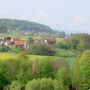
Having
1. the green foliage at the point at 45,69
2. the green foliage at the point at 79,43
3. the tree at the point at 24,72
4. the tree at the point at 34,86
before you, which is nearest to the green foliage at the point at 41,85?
the tree at the point at 34,86

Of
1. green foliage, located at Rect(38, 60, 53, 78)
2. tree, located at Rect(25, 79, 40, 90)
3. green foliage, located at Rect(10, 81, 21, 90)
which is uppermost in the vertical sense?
green foliage, located at Rect(38, 60, 53, 78)

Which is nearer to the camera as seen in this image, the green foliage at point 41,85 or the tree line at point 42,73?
the green foliage at point 41,85

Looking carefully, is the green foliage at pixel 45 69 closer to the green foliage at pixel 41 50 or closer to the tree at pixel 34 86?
the tree at pixel 34 86

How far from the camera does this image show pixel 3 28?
140375 mm

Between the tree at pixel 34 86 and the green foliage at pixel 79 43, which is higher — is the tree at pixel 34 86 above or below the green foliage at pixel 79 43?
below

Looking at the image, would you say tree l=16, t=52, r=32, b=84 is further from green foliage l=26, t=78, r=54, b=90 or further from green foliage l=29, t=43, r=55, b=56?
green foliage l=29, t=43, r=55, b=56

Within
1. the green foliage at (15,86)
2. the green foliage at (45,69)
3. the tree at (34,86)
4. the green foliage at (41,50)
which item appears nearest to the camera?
the tree at (34,86)

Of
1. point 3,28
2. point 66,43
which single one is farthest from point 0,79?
point 3,28

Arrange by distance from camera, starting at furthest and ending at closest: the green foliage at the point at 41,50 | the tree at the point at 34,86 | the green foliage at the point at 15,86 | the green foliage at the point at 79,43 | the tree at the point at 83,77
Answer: the green foliage at the point at 79,43 < the green foliage at the point at 41,50 < the tree at the point at 83,77 < the green foliage at the point at 15,86 < the tree at the point at 34,86

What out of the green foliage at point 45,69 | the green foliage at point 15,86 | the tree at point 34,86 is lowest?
the green foliage at point 15,86

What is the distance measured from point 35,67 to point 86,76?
569 cm

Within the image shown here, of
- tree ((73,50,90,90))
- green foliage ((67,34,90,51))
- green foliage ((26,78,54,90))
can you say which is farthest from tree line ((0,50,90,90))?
green foliage ((67,34,90,51))

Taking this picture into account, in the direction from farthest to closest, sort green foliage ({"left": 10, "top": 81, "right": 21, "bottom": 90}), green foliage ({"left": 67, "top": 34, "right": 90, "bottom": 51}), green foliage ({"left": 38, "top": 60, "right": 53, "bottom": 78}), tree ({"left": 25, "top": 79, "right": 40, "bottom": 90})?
green foliage ({"left": 67, "top": 34, "right": 90, "bottom": 51}) < green foliage ({"left": 38, "top": 60, "right": 53, "bottom": 78}) < green foliage ({"left": 10, "top": 81, "right": 21, "bottom": 90}) < tree ({"left": 25, "top": 79, "right": 40, "bottom": 90})

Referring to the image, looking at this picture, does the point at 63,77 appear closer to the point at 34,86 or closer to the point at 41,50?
the point at 34,86
